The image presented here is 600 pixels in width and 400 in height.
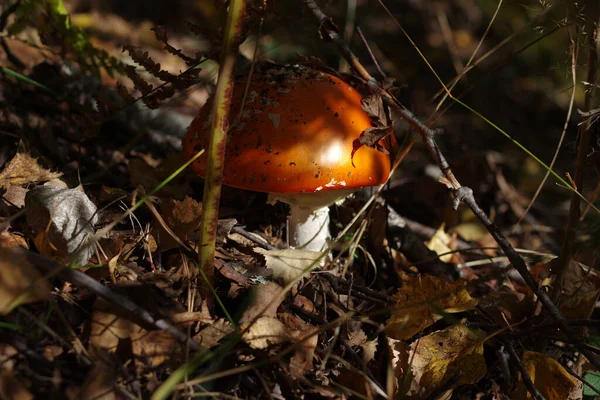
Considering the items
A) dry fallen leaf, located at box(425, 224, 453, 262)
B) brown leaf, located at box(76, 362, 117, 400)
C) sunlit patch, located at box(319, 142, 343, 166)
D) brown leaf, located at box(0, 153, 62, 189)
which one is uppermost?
sunlit patch, located at box(319, 142, 343, 166)

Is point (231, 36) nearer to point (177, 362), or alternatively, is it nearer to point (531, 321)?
point (177, 362)

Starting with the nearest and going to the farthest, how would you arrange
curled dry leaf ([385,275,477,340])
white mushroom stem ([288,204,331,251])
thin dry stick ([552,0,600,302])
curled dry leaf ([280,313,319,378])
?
curled dry leaf ([280,313,319,378]) < thin dry stick ([552,0,600,302]) < curled dry leaf ([385,275,477,340]) < white mushroom stem ([288,204,331,251])

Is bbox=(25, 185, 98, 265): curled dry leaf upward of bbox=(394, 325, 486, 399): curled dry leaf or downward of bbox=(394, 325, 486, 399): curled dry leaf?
upward

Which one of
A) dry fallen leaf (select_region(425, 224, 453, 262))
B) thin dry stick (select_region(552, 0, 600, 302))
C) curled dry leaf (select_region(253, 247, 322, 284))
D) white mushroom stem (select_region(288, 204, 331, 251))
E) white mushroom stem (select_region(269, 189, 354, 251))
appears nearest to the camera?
thin dry stick (select_region(552, 0, 600, 302))

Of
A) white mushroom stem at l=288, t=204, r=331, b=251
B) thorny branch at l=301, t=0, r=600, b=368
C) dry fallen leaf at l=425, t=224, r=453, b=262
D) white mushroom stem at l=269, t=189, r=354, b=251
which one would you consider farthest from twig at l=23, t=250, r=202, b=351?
dry fallen leaf at l=425, t=224, r=453, b=262

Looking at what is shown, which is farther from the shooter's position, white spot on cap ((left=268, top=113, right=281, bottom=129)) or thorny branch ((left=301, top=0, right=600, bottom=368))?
white spot on cap ((left=268, top=113, right=281, bottom=129))

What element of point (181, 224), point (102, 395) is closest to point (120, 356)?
point (102, 395)

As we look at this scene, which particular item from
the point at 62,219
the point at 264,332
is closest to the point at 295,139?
the point at 264,332

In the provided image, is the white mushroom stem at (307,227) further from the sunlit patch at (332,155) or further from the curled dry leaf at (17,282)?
the curled dry leaf at (17,282)

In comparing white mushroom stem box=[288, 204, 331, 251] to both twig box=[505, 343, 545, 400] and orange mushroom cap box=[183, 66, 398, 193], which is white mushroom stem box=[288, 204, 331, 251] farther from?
twig box=[505, 343, 545, 400]
